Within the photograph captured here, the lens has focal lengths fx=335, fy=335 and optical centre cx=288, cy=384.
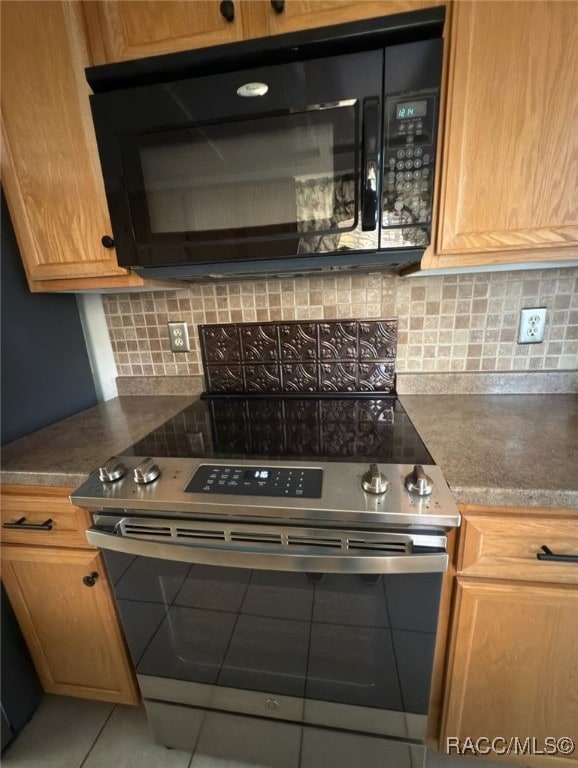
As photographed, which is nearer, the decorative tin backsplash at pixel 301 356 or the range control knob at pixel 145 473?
the range control knob at pixel 145 473

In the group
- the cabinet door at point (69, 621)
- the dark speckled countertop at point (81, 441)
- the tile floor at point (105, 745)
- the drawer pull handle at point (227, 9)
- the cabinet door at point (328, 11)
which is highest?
the drawer pull handle at point (227, 9)

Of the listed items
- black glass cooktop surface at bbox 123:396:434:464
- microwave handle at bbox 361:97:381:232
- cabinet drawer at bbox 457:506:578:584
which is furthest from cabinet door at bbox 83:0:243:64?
cabinet drawer at bbox 457:506:578:584

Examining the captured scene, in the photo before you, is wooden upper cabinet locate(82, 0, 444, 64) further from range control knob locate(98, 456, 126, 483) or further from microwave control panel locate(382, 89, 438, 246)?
range control knob locate(98, 456, 126, 483)

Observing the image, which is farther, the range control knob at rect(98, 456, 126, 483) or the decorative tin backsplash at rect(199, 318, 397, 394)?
the decorative tin backsplash at rect(199, 318, 397, 394)

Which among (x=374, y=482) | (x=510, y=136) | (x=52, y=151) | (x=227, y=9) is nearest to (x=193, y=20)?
(x=227, y=9)

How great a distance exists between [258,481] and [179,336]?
80 cm

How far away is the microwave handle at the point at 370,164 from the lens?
73 centimetres

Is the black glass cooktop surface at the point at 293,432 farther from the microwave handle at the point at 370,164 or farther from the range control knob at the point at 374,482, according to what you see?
the microwave handle at the point at 370,164

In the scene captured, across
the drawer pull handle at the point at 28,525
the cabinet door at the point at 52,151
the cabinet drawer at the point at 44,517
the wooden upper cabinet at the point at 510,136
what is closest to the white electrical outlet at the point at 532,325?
the wooden upper cabinet at the point at 510,136

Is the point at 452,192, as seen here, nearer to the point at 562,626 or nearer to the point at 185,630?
the point at 562,626

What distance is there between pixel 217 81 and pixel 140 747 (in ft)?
6.07

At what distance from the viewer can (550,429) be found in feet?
2.85

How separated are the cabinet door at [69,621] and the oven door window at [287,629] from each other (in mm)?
115

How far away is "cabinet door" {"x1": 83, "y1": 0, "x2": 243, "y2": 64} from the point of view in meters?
0.78
